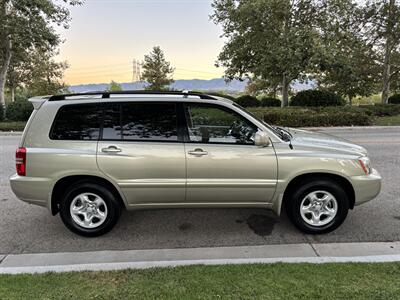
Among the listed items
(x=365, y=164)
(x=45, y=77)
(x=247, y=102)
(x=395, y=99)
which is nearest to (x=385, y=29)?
(x=395, y=99)

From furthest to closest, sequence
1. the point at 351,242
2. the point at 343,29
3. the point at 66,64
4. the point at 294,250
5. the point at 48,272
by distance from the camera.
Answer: the point at 66,64 < the point at 343,29 < the point at 351,242 < the point at 294,250 < the point at 48,272

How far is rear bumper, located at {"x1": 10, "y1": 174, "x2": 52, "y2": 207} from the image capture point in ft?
12.9

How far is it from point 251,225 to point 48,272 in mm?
2558

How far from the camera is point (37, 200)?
4023 mm

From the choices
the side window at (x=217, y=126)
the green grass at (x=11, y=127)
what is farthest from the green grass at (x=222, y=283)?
the green grass at (x=11, y=127)

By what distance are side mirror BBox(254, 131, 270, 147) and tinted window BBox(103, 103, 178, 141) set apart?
3.13 ft

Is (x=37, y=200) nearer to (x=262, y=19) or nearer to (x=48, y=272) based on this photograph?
(x=48, y=272)

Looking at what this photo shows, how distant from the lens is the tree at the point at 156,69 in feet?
146

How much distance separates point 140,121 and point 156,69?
141ft

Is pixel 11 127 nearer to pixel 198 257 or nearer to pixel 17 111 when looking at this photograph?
pixel 17 111

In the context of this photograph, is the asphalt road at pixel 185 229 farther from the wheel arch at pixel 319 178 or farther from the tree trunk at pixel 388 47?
the tree trunk at pixel 388 47

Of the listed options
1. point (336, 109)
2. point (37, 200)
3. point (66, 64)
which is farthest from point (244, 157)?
point (66, 64)

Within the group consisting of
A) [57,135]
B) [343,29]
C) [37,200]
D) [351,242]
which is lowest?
[351,242]

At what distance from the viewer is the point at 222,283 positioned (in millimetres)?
2889
